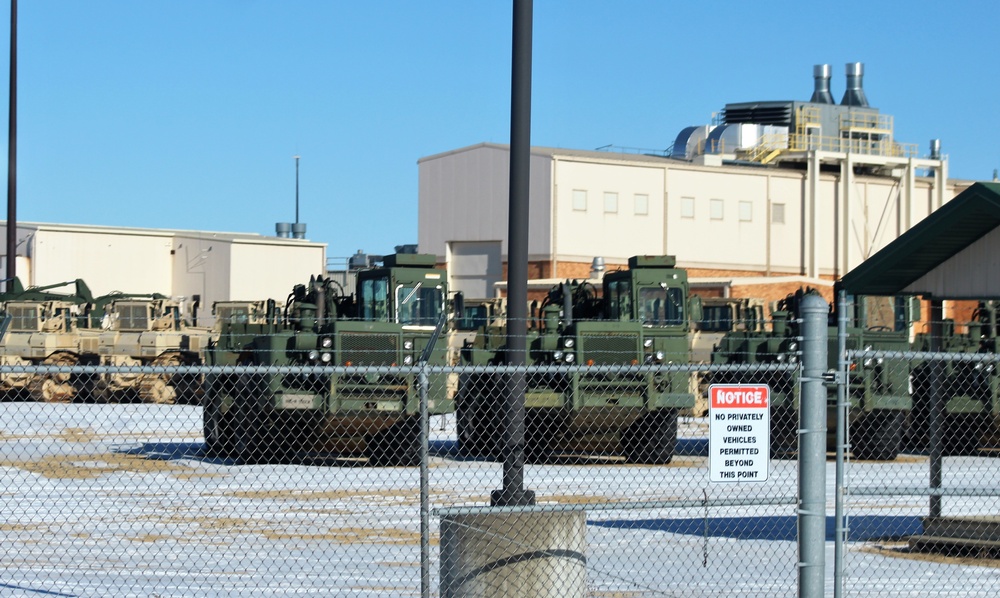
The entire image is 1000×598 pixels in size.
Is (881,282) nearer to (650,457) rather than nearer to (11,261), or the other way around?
(650,457)

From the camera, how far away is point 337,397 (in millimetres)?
18312

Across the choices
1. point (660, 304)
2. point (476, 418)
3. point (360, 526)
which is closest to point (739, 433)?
point (360, 526)

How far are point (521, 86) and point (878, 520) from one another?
5908mm

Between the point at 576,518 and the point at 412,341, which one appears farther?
the point at 412,341

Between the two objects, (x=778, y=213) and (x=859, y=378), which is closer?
(x=859, y=378)

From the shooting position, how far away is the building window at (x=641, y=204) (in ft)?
163

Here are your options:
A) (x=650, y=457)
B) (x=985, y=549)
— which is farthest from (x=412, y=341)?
(x=985, y=549)

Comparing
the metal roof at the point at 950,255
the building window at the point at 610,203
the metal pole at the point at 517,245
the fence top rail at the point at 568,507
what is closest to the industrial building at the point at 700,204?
the building window at the point at 610,203

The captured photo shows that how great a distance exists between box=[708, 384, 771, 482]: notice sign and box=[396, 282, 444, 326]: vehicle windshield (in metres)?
13.0

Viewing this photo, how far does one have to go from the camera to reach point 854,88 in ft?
201

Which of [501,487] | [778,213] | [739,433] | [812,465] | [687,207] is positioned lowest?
[501,487]

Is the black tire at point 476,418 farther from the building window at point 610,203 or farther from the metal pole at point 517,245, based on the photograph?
the building window at point 610,203

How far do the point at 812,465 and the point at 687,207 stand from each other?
4325 centimetres

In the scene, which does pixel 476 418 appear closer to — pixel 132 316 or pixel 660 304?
pixel 660 304
